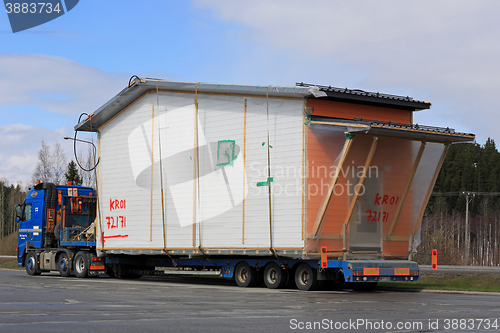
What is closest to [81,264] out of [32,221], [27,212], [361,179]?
[32,221]

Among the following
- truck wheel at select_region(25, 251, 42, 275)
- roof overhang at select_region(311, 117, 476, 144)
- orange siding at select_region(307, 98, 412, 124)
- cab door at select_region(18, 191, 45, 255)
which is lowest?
truck wheel at select_region(25, 251, 42, 275)

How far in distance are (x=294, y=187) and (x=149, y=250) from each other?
255 inches

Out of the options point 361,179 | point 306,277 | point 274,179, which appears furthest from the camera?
point 274,179

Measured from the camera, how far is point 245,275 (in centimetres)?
1917

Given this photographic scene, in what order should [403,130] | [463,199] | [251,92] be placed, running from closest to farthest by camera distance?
[403,130] → [251,92] → [463,199]

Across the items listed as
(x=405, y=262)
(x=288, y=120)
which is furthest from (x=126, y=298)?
(x=405, y=262)

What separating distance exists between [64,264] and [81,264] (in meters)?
1.17

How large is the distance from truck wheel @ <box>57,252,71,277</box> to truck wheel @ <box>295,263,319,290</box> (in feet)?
37.3

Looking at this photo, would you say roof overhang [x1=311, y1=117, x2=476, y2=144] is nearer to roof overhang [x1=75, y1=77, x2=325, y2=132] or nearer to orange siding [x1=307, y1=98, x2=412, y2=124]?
orange siding [x1=307, y1=98, x2=412, y2=124]

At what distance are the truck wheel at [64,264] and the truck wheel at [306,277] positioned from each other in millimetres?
11379

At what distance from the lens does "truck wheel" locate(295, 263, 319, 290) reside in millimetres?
17266

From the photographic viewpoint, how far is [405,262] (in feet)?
58.3

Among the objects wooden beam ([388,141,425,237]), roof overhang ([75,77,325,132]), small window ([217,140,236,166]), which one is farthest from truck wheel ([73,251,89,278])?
wooden beam ([388,141,425,237])

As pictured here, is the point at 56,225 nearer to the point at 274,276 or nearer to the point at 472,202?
the point at 274,276
